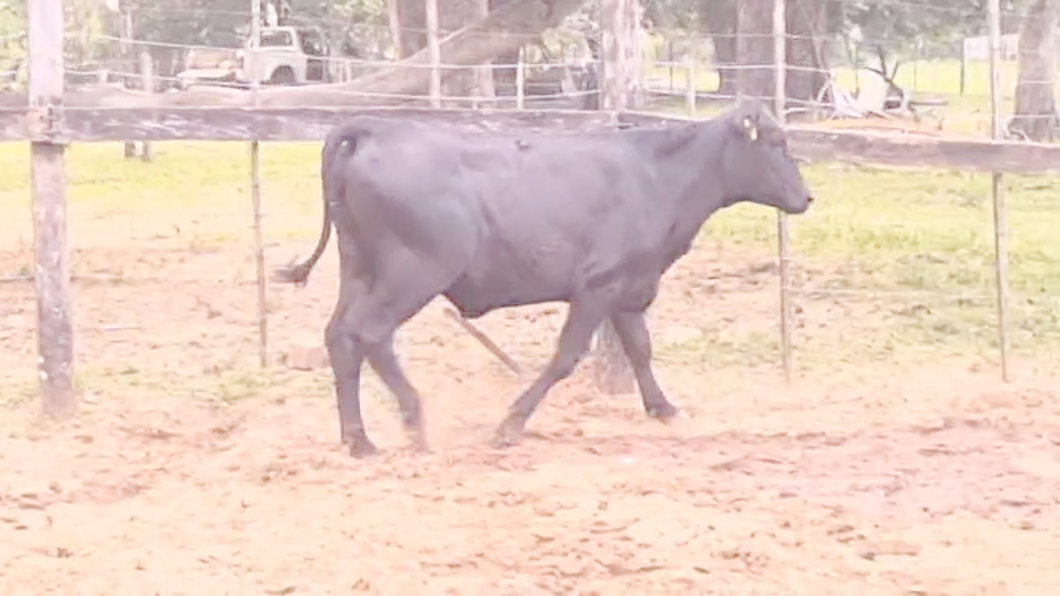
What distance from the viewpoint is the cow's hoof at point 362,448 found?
740 centimetres

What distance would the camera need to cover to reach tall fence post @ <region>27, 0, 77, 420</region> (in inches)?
323

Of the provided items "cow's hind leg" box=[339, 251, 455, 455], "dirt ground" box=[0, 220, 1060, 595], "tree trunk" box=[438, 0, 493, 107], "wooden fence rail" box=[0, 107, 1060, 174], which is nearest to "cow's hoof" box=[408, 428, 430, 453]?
"cow's hind leg" box=[339, 251, 455, 455]

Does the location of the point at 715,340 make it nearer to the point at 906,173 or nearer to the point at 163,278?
the point at 163,278

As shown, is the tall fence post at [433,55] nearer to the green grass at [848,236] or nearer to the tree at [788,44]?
the green grass at [848,236]

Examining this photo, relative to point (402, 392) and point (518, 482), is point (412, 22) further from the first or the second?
point (518, 482)

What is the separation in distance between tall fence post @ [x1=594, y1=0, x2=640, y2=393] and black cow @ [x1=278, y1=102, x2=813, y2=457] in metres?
0.69

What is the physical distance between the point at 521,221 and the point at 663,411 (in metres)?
1.19

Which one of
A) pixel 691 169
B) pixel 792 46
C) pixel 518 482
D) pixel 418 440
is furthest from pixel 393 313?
pixel 792 46

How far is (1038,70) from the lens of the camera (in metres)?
24.5

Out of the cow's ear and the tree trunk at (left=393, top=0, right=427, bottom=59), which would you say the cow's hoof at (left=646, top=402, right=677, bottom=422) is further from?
the tree trunk at (left=393, top=0, right=427, bottom=59)

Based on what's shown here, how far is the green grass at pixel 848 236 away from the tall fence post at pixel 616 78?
92cm

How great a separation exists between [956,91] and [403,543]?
31441 mm

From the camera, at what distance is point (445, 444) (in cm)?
774

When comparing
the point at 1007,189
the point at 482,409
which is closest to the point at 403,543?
the point at 482,409
